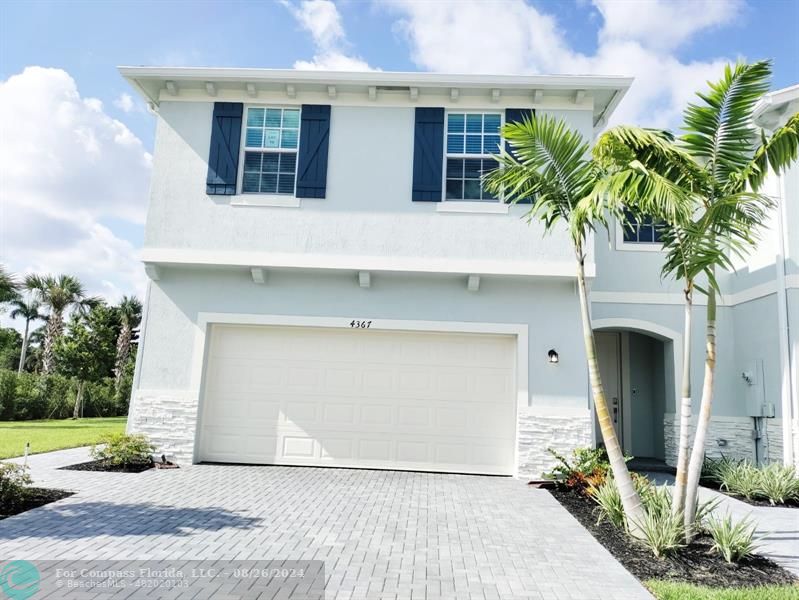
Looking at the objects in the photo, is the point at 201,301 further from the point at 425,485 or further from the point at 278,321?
the point at 425,485

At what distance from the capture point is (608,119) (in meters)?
10.9

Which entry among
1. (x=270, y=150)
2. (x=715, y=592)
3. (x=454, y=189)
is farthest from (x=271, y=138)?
(x=715, y=592)

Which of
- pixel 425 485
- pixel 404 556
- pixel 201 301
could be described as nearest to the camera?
pixel 404 556

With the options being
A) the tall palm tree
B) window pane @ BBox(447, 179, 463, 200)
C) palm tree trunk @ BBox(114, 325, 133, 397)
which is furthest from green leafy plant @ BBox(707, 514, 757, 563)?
palm tree trunk @ BBox(114, 325, 133, 397)

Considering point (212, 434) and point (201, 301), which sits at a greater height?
point (201, 301)

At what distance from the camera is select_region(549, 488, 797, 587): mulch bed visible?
16.3 ft

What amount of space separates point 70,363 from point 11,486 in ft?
57.2

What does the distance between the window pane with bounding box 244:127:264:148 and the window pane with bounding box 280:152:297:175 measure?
0.52m

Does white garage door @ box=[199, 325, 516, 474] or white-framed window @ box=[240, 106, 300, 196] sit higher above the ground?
white-framed window @ box=[240, 106, 300, 196]

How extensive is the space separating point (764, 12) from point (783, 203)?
3306mm

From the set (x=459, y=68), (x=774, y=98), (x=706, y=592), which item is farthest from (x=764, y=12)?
(x=706, y=592)

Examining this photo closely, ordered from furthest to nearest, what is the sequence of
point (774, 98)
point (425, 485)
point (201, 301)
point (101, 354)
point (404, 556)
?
point (101, 354), point (201, 301), point (774, 98), point (425, 485), point (404, 556)

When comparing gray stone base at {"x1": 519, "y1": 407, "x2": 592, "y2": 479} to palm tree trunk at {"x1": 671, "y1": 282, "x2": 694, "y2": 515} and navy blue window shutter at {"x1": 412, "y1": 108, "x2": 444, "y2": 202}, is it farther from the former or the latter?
navy blue window shutter at {"x1": 412, "y1": 108, "x2": 444, "y2": 202}

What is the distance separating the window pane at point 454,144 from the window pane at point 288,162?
2901 mm
